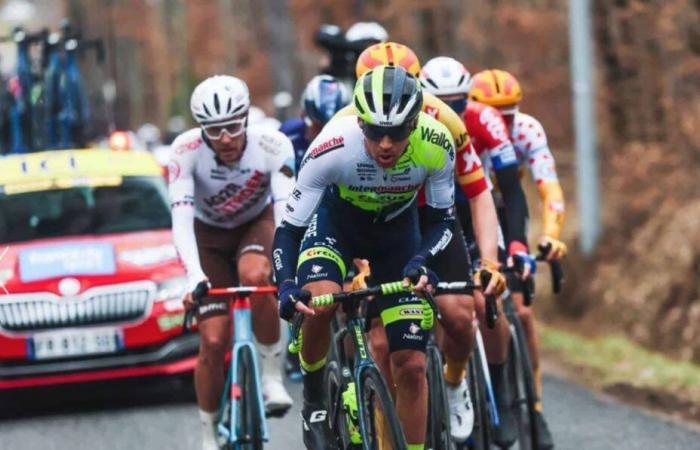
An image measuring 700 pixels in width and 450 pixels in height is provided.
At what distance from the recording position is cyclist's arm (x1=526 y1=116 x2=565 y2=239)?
9.08m

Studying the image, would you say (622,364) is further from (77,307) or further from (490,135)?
(490,135)

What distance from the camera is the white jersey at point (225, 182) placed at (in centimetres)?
834

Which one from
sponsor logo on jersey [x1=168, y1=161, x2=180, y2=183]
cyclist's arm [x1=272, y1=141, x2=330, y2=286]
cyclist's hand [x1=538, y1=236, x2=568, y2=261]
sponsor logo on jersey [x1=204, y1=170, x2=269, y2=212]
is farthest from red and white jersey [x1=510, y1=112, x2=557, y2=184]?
cyclist's arm [x1=272, y1=141, x2=330, y2=286]

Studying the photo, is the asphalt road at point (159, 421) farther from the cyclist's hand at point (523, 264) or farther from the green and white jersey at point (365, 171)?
the green and white jersey at point (365, 171)

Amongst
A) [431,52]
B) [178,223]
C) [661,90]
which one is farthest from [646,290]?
[431,52]

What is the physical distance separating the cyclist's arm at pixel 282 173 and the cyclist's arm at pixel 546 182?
55.7 inches

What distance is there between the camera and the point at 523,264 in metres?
8.09

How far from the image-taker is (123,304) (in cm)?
1100

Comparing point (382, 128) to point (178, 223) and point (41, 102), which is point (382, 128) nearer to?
point (178, 223)

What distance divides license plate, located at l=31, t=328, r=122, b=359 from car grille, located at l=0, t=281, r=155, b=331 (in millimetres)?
57

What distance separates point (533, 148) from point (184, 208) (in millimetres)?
2136

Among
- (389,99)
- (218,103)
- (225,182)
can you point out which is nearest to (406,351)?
(389,99)

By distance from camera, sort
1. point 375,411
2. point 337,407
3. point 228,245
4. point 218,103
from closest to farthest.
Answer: point 375,411, point 337,407, point 218,103, point 228,245

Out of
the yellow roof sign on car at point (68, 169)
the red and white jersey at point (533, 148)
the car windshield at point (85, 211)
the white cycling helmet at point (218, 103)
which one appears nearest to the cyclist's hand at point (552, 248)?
the red and white jersey at point (533, 148)
